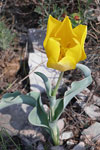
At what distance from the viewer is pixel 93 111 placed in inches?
81.9

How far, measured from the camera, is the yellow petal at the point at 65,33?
1.34 m

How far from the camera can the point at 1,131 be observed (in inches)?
73.9

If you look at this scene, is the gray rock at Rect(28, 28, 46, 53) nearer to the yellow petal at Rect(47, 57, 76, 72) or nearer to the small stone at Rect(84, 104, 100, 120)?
the small stone at Rect(84, 104, 100, 120)

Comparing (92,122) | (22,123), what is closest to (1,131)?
(22,123)

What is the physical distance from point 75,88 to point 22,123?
81 cm

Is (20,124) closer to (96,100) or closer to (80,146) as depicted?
(80,146)

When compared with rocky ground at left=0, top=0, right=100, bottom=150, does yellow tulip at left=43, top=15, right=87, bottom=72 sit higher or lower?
higher

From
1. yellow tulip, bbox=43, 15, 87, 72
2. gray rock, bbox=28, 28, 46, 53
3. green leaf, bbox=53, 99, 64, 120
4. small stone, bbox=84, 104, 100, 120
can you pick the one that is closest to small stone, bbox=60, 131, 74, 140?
small stone, bbox=84, 104, 100, 120

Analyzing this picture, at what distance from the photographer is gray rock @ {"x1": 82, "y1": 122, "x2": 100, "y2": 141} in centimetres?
185

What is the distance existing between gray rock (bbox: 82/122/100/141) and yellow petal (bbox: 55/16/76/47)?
0.89 m

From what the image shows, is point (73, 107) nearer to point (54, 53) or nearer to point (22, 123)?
point (22, 123)

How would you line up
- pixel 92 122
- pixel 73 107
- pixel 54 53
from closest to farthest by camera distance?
pixel 54 53, pixel 92 122, pixel 73 107

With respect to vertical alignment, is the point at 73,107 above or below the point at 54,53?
below

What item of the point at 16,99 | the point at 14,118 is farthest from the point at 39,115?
the point at 14,118
